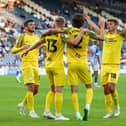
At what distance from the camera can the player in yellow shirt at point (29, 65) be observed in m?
14.8

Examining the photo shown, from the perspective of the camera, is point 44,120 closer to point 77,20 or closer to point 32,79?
point 32,79

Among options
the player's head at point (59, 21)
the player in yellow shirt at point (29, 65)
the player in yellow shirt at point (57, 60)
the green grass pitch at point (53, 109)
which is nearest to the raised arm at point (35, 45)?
the player in yellow shirt at point (57, 60)

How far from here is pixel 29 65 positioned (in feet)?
49.4

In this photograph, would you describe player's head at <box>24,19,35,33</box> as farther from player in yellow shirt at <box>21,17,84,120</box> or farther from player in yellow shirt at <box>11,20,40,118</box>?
player in yellow shirt at <box>21,17,84,120</box>

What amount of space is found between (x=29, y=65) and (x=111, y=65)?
1.95 m

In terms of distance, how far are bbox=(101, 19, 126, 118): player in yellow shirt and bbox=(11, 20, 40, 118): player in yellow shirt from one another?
164 cm

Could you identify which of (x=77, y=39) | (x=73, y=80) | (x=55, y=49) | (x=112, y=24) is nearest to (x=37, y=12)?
(x=112, y=24)

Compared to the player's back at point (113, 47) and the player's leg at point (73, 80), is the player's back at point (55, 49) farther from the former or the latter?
the player's back at point (113, 47)

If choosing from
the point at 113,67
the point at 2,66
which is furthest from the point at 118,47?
the point at 2,66

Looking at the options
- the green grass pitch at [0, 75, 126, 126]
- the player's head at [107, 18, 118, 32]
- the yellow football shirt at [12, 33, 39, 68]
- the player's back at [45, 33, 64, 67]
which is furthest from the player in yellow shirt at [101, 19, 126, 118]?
the yellow football shirt at [12, 33, 39, 68]

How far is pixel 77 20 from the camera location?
13.7 metres

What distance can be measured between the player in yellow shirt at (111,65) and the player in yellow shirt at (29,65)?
164 centimetres

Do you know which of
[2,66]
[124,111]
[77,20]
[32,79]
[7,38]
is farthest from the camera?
[7,38]

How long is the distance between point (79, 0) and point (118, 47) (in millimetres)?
50484
